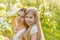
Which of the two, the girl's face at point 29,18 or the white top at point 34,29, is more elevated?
the girl's face at point 29,18

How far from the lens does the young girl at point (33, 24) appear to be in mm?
1470

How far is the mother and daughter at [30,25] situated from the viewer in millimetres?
1472

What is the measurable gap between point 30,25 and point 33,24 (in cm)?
2

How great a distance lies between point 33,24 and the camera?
4.89 feet

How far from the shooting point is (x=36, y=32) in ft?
4.83

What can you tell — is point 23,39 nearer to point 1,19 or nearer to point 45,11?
point 1,19

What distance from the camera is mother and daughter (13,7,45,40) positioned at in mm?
1472

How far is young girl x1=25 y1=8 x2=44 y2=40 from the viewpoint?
1.47 metres

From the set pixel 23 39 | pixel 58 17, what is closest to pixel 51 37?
pixel 58 17

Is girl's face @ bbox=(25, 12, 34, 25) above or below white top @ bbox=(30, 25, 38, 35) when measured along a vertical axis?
above

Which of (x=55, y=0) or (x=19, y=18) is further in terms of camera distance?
(x=55, y=0)

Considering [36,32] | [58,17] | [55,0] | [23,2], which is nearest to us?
[36,32]

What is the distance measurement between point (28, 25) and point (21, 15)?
84 mm

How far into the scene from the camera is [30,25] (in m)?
1.50
